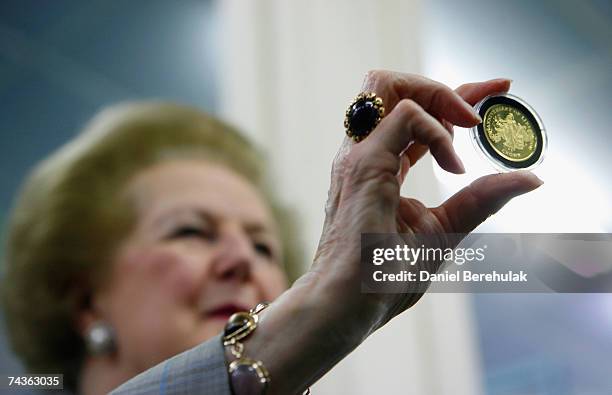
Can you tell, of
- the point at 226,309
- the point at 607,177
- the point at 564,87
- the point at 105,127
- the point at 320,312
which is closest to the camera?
the point at 320,312

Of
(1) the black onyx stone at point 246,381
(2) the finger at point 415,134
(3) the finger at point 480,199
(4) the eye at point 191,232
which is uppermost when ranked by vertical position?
(4) the eye at point 191,232

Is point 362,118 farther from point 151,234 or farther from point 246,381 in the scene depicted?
point 151,234

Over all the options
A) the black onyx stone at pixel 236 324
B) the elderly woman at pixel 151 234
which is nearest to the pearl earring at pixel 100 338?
the elderly woman at pixel 151 234

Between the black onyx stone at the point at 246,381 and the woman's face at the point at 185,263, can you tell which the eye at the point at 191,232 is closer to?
the woman's face at the point at 185,263

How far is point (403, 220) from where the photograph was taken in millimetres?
459

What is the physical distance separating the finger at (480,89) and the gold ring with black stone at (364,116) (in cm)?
7

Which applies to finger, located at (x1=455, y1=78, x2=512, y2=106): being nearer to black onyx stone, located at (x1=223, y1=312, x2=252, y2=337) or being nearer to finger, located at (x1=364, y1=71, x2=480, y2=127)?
finger, located at (x1=364, y1=71, x2=480, y2=127)

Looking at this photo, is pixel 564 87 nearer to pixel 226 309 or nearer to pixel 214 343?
pixel 226 309

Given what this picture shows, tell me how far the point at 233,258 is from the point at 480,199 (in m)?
0.48

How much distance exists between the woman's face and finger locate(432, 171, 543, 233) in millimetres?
441

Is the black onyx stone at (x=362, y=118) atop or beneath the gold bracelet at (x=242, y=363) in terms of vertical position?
atop

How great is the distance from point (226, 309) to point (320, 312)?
17.6 inches

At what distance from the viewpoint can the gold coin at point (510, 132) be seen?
1.60ft

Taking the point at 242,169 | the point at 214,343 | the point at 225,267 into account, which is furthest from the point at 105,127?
the point at 214,343
